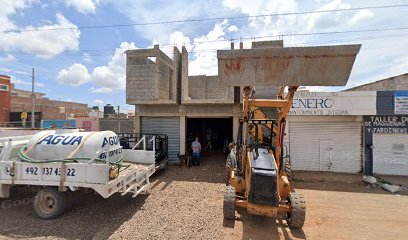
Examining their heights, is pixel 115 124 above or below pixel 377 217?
above

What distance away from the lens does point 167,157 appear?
1207 centimetres

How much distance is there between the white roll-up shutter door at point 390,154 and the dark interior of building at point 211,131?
9579 mm

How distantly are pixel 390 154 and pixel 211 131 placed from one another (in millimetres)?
12340

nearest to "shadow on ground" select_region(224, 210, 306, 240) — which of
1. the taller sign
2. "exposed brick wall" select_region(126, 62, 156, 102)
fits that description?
the taller sign

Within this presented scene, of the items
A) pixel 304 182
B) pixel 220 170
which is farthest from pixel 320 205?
pixel 220 170

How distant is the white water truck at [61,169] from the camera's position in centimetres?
539

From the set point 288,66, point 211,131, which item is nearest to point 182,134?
point 211,131

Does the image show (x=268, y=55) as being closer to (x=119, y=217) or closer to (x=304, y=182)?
(x=119, y=217)

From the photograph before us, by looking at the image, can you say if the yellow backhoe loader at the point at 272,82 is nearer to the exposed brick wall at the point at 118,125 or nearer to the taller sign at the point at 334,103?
the taller sign at the point at 334,103

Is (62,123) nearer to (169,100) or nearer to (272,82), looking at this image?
(169,100)

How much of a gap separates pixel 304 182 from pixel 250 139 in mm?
4872

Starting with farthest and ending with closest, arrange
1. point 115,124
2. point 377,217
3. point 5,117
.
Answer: point 5,117, point 115,124, point 377,217

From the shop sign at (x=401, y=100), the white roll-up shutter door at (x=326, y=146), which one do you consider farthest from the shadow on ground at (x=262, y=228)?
the shop sign at (x=401, y=100)

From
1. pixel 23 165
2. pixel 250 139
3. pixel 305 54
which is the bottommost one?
pixel 23 165
